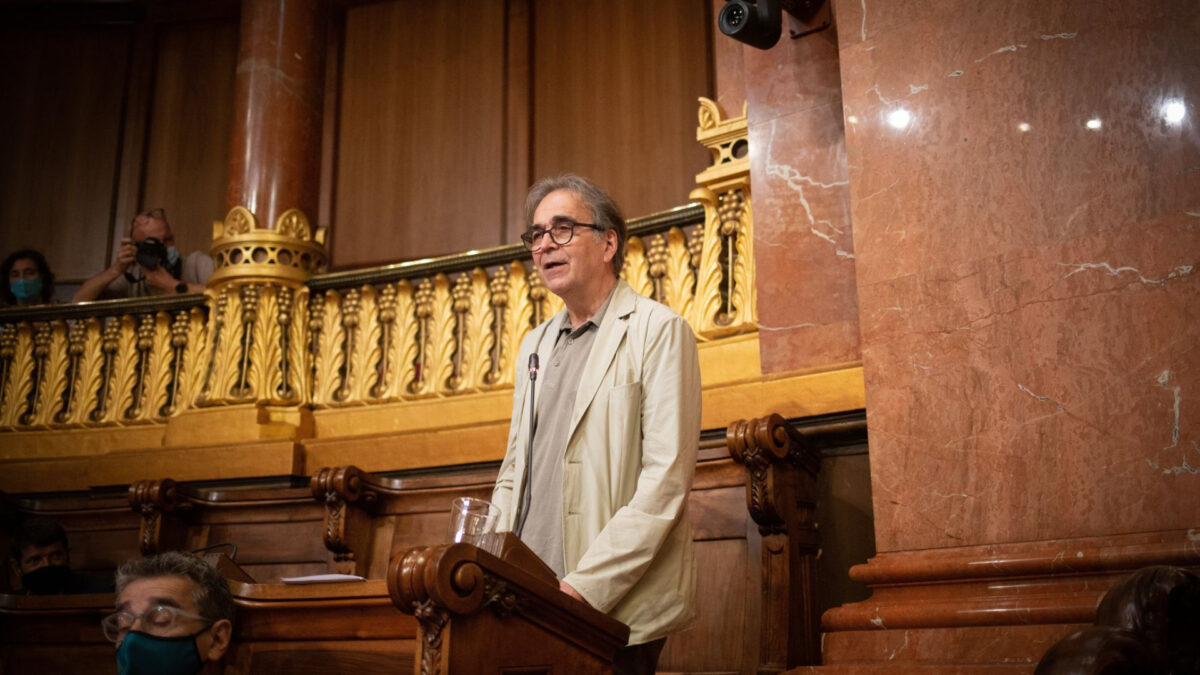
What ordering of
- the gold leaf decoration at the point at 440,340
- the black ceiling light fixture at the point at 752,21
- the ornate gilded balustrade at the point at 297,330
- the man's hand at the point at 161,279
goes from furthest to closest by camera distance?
the man's hand at the point at 161,279, the gold leaf decoration at the point at 440,340, the ornate gilded balustrade at the point at 297,330, the black ceiling light fixture at the point at 752,21

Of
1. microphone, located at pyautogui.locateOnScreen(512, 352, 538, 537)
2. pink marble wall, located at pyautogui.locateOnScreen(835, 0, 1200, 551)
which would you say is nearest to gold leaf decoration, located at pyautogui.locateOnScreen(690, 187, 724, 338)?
pink marble wall, located at pyautogui.locateOnScreen(835, 0, 1200, 551)

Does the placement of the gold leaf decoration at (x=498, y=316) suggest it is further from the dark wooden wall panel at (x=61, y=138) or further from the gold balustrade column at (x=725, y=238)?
the dark wooden wall panel at (x=61, y=138)

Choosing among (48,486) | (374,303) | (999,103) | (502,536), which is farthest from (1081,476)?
(48,486)

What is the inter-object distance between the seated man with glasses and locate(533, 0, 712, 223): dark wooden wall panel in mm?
5171

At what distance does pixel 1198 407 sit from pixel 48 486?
5.37 meters

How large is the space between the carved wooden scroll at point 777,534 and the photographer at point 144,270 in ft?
13.1

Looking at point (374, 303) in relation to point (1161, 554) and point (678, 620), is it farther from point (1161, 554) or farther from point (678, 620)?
point (1161, 554)

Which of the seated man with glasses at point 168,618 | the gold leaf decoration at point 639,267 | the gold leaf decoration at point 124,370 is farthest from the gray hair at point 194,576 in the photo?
the gold leaf decoration at point 124,370

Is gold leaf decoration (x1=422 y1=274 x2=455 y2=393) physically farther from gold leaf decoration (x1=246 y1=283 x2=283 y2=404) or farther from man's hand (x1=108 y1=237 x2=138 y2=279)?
man's hand (x1=108 y1=237 x2=138 y2=279)

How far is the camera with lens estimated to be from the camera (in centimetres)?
622

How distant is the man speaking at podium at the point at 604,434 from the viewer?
1.99 meters

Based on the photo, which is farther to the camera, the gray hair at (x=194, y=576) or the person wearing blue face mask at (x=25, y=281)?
the person wearing blue face mask at (x=25, y=281)

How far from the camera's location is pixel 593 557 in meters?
1.95

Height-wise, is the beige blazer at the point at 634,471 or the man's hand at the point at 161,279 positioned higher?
the man's hand at the point at 161,279
